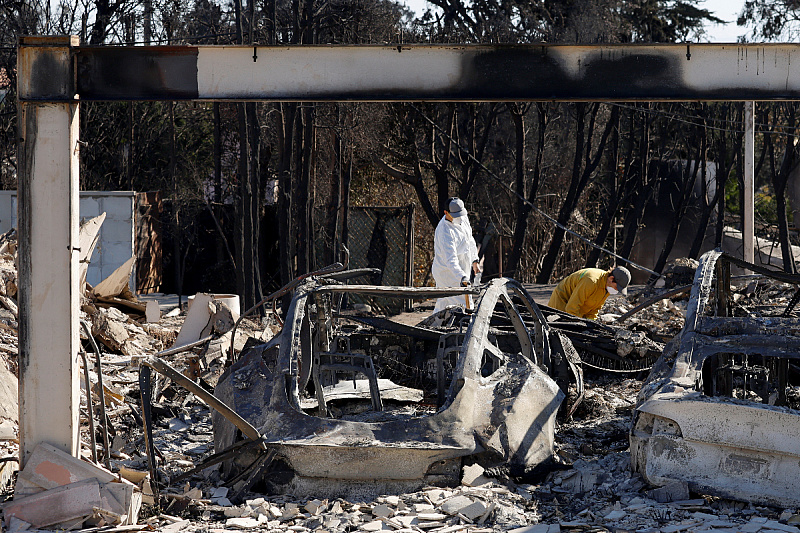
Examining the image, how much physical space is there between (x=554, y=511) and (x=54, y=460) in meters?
2.98

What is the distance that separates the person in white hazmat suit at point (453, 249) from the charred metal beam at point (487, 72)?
6099 millimetres

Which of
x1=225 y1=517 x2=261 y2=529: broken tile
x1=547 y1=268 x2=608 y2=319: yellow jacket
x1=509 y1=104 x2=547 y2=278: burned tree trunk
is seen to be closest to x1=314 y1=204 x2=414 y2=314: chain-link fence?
x1=509 y1=104 x2=547 y2=278: burned tree trunk

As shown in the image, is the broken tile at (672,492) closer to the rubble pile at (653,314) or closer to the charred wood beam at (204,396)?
the charred wood beam at (204,396)

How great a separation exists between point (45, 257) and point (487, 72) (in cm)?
299

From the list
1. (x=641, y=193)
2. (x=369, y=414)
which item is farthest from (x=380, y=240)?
(x=369, y=414)

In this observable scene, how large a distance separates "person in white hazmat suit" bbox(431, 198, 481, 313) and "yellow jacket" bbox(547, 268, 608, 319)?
1323 millimetres

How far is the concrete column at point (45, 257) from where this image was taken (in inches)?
205

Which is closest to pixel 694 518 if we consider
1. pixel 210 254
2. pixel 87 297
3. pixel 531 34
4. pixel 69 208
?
pixel 69 208

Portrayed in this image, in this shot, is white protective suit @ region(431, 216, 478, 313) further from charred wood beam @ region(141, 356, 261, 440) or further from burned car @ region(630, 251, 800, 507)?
charred wood beam @ region(141, 356, 261, 440)

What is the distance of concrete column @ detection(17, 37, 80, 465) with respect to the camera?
5.22m

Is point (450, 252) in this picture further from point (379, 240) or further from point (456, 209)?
point (379, 240)

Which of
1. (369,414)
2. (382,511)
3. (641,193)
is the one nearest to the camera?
(382,511)

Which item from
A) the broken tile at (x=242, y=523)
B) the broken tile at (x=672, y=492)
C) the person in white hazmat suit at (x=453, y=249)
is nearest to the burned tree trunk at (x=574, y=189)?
the person in white hazmat suit at (x=453, y=249)

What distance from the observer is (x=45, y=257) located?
524cm
